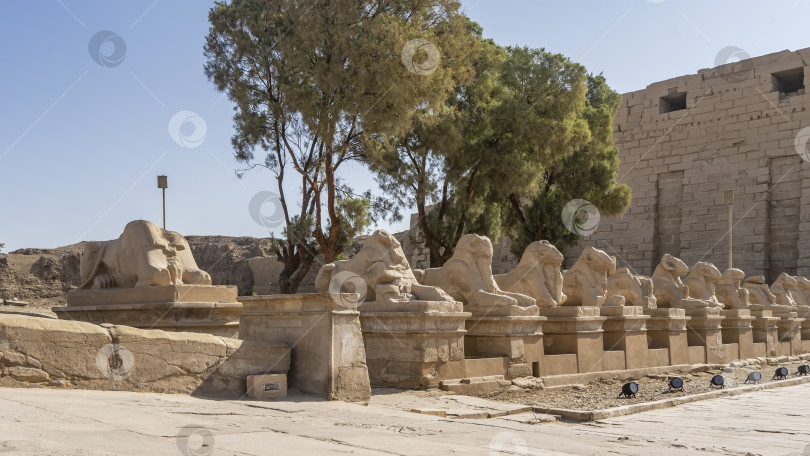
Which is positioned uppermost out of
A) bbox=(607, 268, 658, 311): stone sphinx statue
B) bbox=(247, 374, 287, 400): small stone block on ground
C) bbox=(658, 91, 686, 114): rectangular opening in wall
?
bbox=(658, 91, 686, 114): rectangular opening in wall

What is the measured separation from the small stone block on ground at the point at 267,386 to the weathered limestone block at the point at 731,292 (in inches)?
394

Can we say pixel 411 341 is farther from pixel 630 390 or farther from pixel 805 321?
pixel 805 321

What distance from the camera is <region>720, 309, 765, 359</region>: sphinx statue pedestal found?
13.1 meters

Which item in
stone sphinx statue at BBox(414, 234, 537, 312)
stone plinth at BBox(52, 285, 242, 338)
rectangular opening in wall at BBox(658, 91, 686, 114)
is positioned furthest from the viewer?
rectangular opening in wall at BBox(658, 91, 686, 114)

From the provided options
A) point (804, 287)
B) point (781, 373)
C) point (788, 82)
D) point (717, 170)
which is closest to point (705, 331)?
point (781, 373)

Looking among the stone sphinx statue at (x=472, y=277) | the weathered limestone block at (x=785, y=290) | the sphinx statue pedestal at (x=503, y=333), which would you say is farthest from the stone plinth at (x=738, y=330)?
the stone sphinx statue at (x=472, y=277)

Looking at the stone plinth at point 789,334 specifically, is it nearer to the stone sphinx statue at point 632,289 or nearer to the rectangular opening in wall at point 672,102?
the stone sphinx statue at point 632,289

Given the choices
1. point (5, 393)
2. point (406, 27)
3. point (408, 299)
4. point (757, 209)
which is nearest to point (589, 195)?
point (757, 209)

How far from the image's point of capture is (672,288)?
1191 centimetres

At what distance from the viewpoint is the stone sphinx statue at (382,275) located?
7.17 m

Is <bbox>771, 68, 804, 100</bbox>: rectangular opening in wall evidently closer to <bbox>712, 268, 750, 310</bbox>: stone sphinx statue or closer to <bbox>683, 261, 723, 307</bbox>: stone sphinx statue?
<bbox>712, 268, 750, 310</bbox>: stone sphinx statue

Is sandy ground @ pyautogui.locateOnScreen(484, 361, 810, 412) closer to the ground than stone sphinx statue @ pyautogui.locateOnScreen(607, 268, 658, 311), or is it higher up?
closer to the ground

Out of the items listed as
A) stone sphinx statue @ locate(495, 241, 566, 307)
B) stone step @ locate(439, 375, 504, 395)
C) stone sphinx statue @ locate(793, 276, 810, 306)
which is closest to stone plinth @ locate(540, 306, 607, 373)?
stone sphinx statue @ locate(495, 241, 566, 307)

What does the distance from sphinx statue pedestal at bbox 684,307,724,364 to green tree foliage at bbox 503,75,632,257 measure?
842cm
